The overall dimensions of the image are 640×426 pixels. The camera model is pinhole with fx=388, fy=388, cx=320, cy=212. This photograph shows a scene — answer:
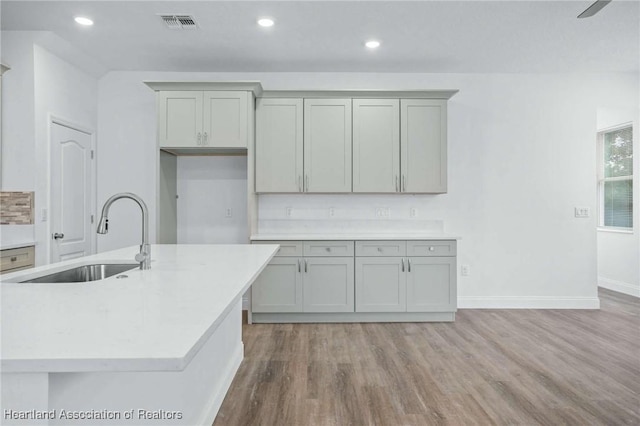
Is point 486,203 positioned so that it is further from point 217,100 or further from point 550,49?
point 217,100

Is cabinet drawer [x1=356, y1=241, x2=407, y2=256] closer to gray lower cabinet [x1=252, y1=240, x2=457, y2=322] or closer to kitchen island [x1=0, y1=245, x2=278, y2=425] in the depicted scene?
gray lower cabinet [x1=252, y1=240, x2=457, y2=322]

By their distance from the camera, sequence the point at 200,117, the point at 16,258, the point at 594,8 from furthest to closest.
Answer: the point at 200,117, the point at 16,258, the point at 594,8

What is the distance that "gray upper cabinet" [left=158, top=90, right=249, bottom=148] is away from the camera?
3.91 metres

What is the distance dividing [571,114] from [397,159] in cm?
218

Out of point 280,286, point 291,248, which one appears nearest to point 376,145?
point 291,248

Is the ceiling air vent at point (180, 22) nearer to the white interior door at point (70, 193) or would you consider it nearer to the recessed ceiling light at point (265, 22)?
the recessed ceiling light at point (265, 22)

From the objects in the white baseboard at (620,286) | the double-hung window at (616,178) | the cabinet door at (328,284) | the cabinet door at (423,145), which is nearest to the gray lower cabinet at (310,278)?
the cabinet door at (328,284)

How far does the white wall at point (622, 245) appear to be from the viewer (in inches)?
196

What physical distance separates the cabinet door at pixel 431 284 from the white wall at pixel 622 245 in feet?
9.48

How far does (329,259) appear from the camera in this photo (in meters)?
3.93

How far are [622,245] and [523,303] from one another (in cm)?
199

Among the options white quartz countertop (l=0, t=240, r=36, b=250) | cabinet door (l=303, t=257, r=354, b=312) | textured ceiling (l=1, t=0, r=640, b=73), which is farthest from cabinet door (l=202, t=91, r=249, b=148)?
white quartz countertop (l=0, t=240, r=36, b=250)

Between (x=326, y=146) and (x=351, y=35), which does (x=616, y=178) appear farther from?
(x=351, y=35)

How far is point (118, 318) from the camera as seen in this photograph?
98cm
